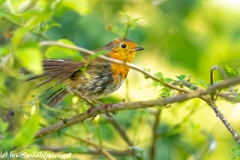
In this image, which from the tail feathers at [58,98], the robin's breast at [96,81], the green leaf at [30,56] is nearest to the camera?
the green leaf at [30,56]

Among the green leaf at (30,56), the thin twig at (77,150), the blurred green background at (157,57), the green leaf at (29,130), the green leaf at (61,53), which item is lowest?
the green leaf at (29,130)

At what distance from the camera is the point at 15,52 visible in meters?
2.33

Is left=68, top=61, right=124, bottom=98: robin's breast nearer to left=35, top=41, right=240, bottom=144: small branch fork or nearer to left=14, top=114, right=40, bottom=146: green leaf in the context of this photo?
left=35, top=41, right=240, bottom=144: small branch fork

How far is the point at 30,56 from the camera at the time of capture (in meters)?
2.29

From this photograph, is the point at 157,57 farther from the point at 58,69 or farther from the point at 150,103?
the point at 150,103

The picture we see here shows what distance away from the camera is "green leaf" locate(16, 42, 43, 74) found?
7.40 feet

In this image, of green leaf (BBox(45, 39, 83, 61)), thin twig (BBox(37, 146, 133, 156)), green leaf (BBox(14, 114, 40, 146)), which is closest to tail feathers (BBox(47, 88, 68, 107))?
thin twig (BBox(37, 146, 133, 156))

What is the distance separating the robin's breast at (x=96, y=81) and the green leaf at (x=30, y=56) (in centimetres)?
206

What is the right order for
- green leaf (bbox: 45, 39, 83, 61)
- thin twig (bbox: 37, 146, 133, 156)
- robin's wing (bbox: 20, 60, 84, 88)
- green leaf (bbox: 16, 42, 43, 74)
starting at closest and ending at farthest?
green leaf (bbox: 16, 42, 43, 74), green leaf (bbox: 45, 39, 83, 61), robin's wing (bbox: 20, 60, 84, 88), thin twig (bbox: 37, 146, 133, 156)

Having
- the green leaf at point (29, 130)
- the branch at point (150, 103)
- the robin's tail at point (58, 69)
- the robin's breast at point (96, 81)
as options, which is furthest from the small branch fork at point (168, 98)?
the robin's breast at point (96, 81)

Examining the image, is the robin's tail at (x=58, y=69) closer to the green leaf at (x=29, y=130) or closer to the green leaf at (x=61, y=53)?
the green leaf at (x=29, y=130)

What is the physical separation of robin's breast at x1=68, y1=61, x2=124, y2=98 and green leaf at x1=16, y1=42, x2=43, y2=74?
2.06 meters

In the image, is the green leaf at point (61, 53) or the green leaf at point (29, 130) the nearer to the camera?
the green leaf at point (61, 53)

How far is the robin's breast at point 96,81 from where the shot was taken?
14.5 ft
